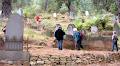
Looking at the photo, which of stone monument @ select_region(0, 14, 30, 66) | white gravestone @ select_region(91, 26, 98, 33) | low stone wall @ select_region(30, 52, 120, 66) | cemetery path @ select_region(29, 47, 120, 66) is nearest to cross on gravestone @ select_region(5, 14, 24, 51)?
stone monument @ select_region(0, 14, 30, 66)

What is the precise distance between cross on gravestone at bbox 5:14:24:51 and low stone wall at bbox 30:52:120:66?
108 centimetres

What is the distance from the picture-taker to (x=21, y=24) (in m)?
18.4

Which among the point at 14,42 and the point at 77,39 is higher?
the point at 14,42

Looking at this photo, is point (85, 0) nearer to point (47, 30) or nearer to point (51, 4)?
point (51, 4)

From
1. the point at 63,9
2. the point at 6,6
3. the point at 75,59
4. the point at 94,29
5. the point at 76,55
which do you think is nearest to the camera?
the point at 75,59

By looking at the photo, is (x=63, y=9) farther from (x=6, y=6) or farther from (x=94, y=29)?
(x=94, y=29)

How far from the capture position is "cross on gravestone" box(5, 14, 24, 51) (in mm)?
18219

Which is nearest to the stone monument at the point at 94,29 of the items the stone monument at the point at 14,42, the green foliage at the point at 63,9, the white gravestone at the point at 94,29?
the white gravestone at the point at 94,29

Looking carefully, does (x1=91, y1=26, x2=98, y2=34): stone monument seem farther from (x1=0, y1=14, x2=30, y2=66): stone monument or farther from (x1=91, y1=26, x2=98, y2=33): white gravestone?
(x1=0, y1=14, x2=30, y2=66): stone monument

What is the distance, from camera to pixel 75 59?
62.0 feet

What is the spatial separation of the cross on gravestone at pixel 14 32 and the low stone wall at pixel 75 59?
1.08 meters

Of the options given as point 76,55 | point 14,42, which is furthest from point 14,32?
point 76,55

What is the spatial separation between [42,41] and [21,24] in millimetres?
5856

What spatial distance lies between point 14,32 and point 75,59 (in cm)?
343
